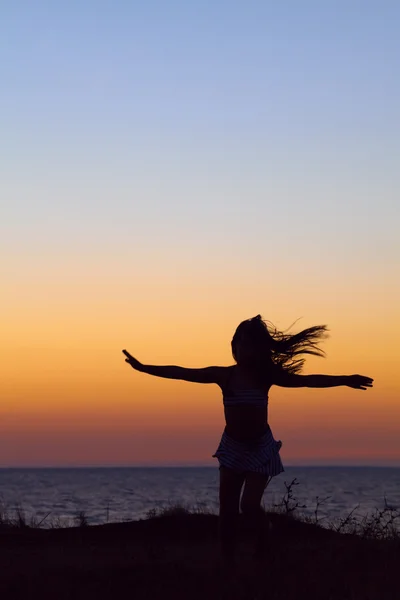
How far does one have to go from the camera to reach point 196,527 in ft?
44.6

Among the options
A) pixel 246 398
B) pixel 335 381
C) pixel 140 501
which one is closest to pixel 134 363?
pixel 246 398

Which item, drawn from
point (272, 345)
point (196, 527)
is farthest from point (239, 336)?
point (196, 527)

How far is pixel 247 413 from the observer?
29.8 feet

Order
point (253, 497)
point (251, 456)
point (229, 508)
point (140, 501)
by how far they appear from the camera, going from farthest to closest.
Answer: point (140, 501) → point (229, 508) → point (251, 456) → point (253, 497)

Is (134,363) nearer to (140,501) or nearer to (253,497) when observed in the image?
(253,497)

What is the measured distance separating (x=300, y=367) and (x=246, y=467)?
1.12 metres

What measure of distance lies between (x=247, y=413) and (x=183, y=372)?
2.22 ft

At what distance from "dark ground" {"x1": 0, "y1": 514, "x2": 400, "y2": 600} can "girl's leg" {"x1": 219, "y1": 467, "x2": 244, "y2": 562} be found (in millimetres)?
233

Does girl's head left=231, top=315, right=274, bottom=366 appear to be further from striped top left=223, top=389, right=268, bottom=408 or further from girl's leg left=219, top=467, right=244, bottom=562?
girl's leg left=219, top=467, right=244, bottom=562

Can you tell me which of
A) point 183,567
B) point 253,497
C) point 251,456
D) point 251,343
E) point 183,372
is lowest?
point 183,567

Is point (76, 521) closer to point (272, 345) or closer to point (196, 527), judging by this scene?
point (196, 527)

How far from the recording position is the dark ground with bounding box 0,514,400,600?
776cm

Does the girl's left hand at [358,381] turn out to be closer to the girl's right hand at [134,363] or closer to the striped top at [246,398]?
the striped top at [246,398]

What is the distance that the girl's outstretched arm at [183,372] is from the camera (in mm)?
9047
